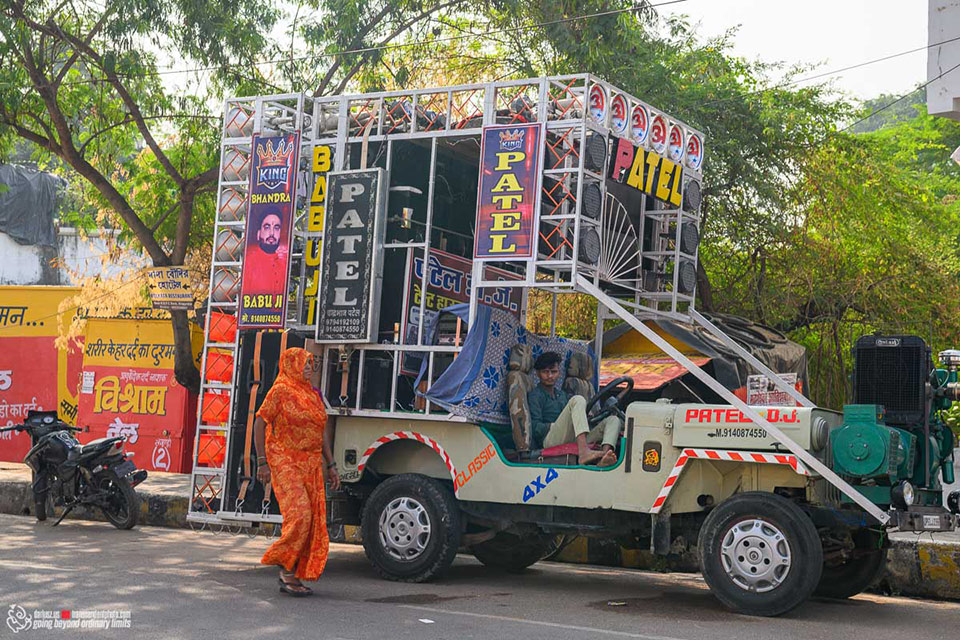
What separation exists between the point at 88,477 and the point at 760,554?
7.56 m

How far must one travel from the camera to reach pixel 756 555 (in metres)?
7.38

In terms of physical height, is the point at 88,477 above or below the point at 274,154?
below

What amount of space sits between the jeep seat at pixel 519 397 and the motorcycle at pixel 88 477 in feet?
16.2

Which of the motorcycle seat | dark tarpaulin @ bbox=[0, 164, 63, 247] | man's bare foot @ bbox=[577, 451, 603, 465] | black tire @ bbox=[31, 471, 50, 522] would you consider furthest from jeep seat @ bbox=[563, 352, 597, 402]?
dark tarpaulin @ bbox=[0, 164, 63, 247]

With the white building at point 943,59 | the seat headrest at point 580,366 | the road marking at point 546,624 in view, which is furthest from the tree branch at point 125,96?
the road marking at point 546,624

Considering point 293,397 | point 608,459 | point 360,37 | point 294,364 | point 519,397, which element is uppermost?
point 360,37

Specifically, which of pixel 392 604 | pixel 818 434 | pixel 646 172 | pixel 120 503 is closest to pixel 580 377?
pixel 646 172

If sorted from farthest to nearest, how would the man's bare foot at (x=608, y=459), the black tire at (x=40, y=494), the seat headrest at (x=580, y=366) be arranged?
the black tire at (x=40, y=494)
the seat headrest at (x=580, y=366)
the man's bare foot at (x=608, y=459)

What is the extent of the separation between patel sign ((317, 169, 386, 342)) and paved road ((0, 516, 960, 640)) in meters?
2.00

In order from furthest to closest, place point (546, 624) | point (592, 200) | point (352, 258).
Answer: point (352, 258) → point (592, 200) → point (546, 624)

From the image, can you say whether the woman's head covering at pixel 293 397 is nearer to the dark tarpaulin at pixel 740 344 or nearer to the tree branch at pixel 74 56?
the dark tarpaulin at pixel 740 344

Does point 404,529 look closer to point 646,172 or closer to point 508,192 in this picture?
point 508,192

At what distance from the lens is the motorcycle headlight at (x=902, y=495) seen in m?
7.40

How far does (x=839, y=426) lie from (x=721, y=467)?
86 centimetres
